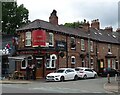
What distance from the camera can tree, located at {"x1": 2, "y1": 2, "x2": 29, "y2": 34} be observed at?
56.9 metres

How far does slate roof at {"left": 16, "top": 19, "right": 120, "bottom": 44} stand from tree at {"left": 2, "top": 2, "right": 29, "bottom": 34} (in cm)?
1484

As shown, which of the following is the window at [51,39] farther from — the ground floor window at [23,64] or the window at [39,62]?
the ground floor window at [23,64]

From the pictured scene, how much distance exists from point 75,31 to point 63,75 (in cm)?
1429

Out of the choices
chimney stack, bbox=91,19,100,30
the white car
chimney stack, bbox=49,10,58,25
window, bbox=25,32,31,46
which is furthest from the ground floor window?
chimney stack, bbox=91,19,100,30

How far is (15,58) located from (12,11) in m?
22.4

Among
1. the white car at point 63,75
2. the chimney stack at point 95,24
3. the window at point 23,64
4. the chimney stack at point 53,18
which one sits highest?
the chimney stack at point 95,24

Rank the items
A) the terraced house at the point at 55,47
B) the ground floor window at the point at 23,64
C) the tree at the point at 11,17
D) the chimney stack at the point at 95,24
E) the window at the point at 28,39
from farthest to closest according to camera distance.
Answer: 1. the chimney stack at the point at 95,24
2. the tree at the point at 11,17
3. the ground floor window at the point at 23,64
4. the window at the point at 28,39
5. the terraced house at the point at 55,47

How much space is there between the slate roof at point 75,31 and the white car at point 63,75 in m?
7.09

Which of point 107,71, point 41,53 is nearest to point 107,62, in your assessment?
point 107,71

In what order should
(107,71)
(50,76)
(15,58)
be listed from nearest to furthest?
(50,76)
(15,58)
(107,71)

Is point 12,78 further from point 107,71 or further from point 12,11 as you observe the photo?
point 12,11

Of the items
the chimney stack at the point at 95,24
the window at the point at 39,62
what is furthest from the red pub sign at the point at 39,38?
the chimney stack at the point at 95,24

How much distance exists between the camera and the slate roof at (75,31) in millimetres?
40503

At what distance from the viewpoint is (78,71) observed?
1532 inches
